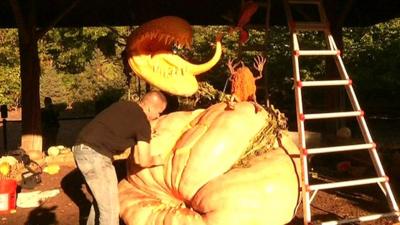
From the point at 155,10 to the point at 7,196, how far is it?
14.3 ft

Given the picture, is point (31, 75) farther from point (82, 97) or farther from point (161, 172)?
point (82, 97)

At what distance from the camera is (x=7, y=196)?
685 cm

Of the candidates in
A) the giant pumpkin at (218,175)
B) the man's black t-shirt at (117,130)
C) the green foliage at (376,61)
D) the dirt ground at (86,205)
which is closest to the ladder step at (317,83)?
the giant pumpkin at (218,175)

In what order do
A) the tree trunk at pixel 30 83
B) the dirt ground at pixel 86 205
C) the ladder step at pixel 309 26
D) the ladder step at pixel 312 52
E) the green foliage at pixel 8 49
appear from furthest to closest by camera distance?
the green foliage at pixel 8 49 → the tree trunk at pixel 30 83 → the dirt ground at pixel 86 205 → the ladder step at pixel 309 26 → the ladder step at pixel 312 52

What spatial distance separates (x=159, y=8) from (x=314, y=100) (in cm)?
1014

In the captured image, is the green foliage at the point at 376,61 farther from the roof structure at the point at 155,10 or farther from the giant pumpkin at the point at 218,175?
the giant pumpkin at the point at 218,175

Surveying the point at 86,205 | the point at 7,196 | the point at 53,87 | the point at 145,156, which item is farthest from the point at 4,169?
the point at 53,87

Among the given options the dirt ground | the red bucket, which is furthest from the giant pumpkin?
the red bucket

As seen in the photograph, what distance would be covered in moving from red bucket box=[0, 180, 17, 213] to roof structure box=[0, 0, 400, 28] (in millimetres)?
3848

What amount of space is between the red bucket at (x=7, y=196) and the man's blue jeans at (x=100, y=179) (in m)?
2.90

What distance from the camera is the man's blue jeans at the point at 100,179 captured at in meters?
4.31

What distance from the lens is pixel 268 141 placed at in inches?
211

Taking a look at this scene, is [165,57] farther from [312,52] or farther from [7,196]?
[7,196]

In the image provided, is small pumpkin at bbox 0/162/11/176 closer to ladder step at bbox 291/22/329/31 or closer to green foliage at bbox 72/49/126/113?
ladder step at bbox 291/22/329/31
